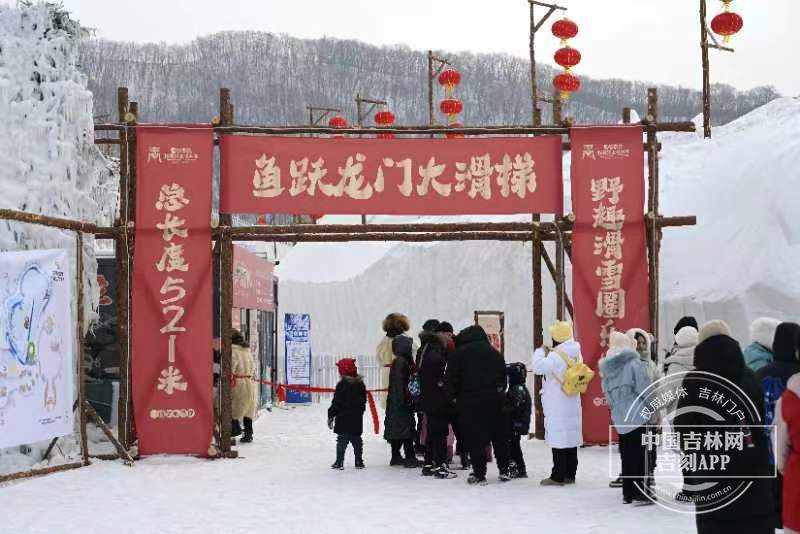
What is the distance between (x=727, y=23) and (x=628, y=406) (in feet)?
31.4

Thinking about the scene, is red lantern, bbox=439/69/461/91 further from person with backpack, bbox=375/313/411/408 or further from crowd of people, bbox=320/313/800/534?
person with backpack, bbox=375/313/411/408

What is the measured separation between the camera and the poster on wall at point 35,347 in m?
8.64

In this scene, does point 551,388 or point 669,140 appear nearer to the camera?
point 551,388

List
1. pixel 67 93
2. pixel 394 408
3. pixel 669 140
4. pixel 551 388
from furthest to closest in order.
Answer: pixel 669 140, pixel 67 93, pixel 394 408, pixel 551 388

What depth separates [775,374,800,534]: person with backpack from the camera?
391cm

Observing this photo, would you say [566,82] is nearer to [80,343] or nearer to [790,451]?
[80,343]

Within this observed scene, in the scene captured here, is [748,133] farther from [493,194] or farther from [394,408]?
[394,408]

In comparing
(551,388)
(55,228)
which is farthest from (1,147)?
(551,388)

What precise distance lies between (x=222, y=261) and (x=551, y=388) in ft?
13.9

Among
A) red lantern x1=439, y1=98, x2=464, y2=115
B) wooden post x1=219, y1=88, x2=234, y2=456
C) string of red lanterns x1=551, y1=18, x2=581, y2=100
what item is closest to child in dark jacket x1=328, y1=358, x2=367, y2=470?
wooden post x1=219, y1=88, x2=234, y2=456

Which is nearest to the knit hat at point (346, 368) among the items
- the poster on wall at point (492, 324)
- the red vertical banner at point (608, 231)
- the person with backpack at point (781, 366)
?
the red vertical banner at point (608, 231)

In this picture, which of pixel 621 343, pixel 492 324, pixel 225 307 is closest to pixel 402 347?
pixel 225 307

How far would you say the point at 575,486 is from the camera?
849cm

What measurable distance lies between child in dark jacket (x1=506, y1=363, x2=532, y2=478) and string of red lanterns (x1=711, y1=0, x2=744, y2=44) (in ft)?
27.8
